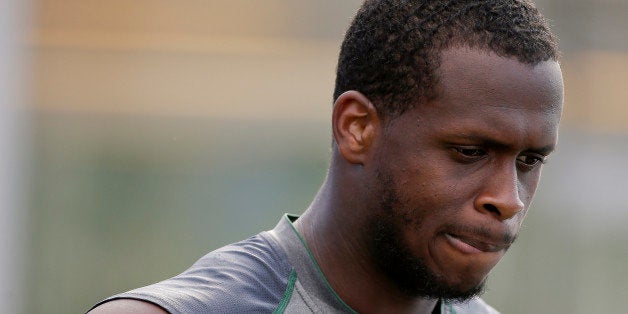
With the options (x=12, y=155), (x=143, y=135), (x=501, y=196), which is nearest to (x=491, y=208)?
(x=501, y=196)

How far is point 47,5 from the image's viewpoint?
5.79m

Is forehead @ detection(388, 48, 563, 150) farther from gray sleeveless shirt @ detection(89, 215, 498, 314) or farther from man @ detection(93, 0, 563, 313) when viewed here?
gray sleeveless shirt @ detection(89, 215, 498, 314)

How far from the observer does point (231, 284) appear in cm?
285

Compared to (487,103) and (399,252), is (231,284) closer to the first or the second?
(399,252)

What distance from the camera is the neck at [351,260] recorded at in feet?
9.70

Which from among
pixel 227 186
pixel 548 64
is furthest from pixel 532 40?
pixel 227 186

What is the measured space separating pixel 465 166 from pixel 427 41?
0.35 meters

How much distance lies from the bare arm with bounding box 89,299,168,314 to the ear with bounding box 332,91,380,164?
0.67m

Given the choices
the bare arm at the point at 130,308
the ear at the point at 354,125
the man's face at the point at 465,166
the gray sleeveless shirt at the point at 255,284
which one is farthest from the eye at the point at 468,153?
the bare arm at the point at 130,308

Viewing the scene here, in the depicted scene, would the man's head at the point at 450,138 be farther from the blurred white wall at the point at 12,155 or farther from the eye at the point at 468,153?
the blurred white wall at the point at 12,155

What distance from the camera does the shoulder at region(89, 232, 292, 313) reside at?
2.72 meters

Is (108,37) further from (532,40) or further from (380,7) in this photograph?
(532,40)

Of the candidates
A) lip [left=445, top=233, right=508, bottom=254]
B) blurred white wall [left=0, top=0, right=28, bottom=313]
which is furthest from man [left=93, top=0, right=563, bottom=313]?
blurred white wall [left=0, top=0, right=28, bottom=313]

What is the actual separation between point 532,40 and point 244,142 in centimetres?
318
